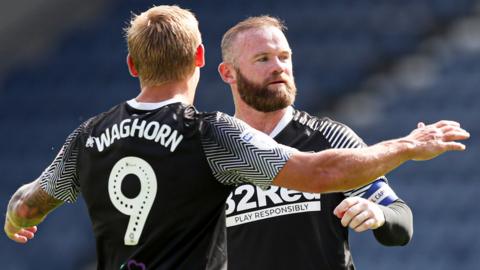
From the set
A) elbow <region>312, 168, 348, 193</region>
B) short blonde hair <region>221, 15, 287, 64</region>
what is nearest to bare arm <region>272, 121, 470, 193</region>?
elbow <region>312, 168, 348, 193</region>

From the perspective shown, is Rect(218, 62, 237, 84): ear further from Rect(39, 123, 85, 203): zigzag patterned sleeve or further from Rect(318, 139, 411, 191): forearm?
Rect(318, 139, 411, 191): forearm

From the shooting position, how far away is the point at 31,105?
1386cm

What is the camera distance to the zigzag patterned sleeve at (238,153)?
3.58m

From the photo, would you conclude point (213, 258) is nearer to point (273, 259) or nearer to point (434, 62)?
point (273, 259)

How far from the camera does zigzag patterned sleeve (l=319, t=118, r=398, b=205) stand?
15.4 feet

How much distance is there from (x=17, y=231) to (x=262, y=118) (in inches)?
57.2

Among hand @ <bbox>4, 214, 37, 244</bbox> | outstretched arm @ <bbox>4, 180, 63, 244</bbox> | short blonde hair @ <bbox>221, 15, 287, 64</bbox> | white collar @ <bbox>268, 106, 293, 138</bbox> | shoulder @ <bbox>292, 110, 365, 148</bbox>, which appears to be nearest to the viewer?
outstretched arm @ <bbox>4, 180, 63, 244</bbox>

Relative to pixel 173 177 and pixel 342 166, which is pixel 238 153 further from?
pixel 342 166

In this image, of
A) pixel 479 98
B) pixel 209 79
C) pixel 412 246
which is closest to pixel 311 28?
pixel 209 79

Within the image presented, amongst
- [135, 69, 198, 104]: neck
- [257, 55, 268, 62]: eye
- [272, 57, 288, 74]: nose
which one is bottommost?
[135, 69, 198, 104]: neck

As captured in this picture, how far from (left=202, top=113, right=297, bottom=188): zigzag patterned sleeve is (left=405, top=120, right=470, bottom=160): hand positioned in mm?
473

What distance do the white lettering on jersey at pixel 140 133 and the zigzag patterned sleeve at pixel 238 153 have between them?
0.12 meters

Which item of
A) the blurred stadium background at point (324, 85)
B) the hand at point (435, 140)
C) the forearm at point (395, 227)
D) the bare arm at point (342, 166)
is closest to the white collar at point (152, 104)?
the bare arm at point (342, 166)

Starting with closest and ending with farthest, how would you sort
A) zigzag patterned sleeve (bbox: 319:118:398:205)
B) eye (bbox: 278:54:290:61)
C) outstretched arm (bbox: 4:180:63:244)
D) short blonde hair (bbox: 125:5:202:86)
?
short blonde hair (bbox: 125:5:202:86)
outstretched arm (bbox: 4:180:63:244)
zigzag patterned sleeve (bbox: 319:118:398:205)
eye (bbox: 278:54:290:61)
